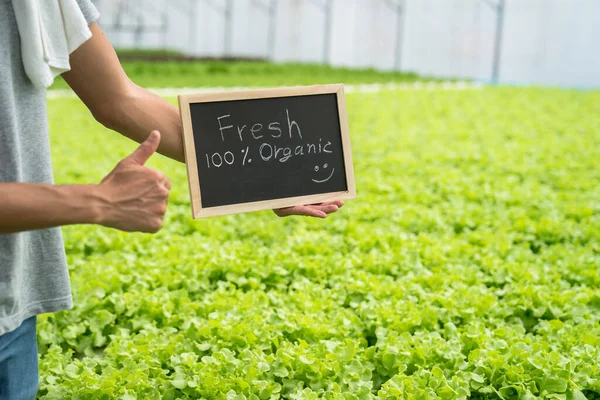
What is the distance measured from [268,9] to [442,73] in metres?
9.38

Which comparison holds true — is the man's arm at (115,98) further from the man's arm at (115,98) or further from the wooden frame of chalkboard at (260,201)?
the wooden frame of chalkboard at (260,201)

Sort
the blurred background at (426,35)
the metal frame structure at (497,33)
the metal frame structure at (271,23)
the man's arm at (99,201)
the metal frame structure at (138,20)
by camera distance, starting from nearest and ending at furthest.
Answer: the man's arm at (99,201) → the blurred background at (426,35) → the metal frame structure at (497,33) → the metal frame structure at (271,23) → the metal frame structure at (138,20)

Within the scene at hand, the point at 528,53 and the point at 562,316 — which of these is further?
the point at 528,53

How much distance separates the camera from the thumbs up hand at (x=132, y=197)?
1.81m

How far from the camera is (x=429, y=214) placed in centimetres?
545

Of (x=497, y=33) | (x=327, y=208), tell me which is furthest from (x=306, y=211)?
(x=497, y=33)

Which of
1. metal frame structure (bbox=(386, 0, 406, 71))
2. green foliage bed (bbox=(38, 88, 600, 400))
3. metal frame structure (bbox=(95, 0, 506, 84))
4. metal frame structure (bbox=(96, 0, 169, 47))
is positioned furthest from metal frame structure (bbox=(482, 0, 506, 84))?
metal frame structure (bbox=(96, 0, 169, 47))

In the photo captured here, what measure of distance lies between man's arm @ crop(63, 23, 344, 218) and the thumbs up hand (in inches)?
16.5

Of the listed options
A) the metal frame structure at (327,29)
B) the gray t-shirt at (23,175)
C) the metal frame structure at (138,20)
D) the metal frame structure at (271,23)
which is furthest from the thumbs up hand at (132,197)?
the metal frame structure at (138,20)

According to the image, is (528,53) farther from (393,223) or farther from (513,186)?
(393,223)

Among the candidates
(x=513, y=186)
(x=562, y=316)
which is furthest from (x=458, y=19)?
(x=562, y=316)

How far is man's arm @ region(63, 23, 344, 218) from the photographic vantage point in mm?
2150

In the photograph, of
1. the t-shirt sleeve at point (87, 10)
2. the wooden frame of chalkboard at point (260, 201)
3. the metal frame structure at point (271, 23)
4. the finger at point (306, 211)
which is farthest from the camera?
the metal frame structure at point (271, 23)

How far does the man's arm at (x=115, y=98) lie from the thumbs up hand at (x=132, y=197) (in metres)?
0.42
